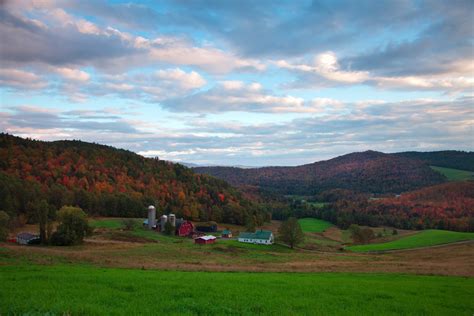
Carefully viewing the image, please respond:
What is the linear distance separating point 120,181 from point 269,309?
11672cm

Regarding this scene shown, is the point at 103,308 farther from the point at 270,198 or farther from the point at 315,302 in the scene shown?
the point at 270,198

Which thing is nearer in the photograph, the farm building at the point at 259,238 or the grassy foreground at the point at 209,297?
the grassy foreground at the point at 209,297

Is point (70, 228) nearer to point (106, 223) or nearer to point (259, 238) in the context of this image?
point (106, 223)

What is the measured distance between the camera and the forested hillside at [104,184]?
92062mm

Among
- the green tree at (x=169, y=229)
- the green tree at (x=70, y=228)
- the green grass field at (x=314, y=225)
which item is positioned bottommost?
the green grass field at (x=314, y=225)

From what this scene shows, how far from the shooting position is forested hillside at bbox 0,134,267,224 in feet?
302

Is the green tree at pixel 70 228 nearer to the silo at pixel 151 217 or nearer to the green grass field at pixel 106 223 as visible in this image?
the green grass field at pixel 106 223

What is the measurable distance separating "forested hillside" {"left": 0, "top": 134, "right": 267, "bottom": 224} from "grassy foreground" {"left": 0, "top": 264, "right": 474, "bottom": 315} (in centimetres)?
7019

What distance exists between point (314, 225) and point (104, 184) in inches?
2886

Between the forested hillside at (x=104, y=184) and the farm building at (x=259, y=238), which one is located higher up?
the forested hillside at (x=104, y=184)

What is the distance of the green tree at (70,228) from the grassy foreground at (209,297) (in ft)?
103

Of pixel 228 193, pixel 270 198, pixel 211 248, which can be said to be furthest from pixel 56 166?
pixel 270 198

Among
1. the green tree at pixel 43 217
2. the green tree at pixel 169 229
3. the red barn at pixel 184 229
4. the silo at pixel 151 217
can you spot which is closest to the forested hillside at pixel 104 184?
the silo at pixel 151 217

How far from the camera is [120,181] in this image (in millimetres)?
122000
